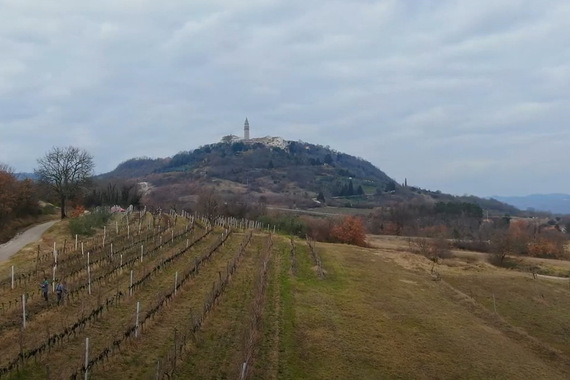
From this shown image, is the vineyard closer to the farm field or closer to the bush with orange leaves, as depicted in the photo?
the farm field

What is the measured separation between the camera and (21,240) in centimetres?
4659

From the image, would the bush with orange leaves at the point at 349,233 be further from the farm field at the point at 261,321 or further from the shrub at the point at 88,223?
the shrub at the point at 88,223

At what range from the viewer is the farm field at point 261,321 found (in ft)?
53.9

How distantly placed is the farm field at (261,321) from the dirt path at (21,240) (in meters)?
2.12

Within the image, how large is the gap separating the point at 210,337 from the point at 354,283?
659 inches

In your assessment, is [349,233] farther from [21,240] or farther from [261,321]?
[261,321]


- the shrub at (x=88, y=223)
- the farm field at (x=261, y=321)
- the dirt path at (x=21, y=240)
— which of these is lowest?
the farm field at (x=261, y=321)

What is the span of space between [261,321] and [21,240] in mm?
35000

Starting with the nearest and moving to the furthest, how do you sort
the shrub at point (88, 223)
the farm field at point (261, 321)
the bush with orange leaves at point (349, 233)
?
the farm field at point (261, 321)
the shrub at point (88, 223)
the bush with orange leaves at point (349, 233)

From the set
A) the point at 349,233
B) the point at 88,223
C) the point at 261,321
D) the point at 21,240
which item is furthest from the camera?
the point at 349,233

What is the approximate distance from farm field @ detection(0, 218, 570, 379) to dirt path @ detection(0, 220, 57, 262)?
2.12 m

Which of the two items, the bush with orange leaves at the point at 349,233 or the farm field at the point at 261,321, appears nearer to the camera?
the farm field at the point at 261,321

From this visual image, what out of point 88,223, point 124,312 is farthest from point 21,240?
point 124,312

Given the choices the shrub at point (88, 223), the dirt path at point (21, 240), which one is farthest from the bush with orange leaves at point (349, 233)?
the dirt path at point (21, 240)
